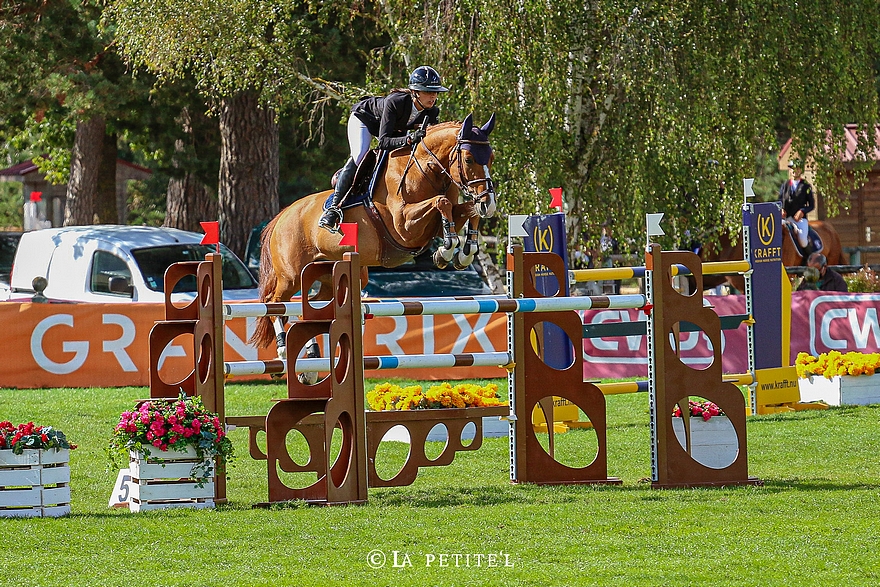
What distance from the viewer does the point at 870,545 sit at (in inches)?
209

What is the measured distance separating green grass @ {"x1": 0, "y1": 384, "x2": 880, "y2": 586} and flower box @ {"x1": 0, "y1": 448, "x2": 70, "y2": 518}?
0.12m

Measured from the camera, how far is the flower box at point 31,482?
6.16 meters

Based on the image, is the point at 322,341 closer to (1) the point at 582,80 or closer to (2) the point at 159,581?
(1) the point at 582,80

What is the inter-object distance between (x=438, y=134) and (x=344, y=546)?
Answer: 13.9 ft

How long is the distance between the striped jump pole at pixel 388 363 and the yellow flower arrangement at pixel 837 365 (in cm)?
531

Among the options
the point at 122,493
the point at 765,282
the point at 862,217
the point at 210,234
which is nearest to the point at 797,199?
the point at 765,282

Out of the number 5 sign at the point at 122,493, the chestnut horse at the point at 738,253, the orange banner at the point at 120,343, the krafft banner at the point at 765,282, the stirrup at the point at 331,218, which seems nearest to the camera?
the number 5 sign at the point at 122,493

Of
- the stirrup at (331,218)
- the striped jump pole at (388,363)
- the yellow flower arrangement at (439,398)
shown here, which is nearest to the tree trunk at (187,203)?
the stirrup at (331,218)

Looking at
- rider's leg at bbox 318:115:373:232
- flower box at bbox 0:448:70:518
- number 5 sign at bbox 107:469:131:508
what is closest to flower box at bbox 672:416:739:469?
number 5 sign at bbox 107:469:131:508

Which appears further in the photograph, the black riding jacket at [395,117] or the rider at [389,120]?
the black riding jacket at [395,117]

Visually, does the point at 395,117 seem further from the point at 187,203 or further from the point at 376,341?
the point at 187,203

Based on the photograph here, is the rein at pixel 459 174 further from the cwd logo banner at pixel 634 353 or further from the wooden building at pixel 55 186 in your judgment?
the wooden building at pixel 55 186

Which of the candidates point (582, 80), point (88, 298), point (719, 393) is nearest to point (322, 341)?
point (88, 298)

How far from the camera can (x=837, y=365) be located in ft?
37.6
